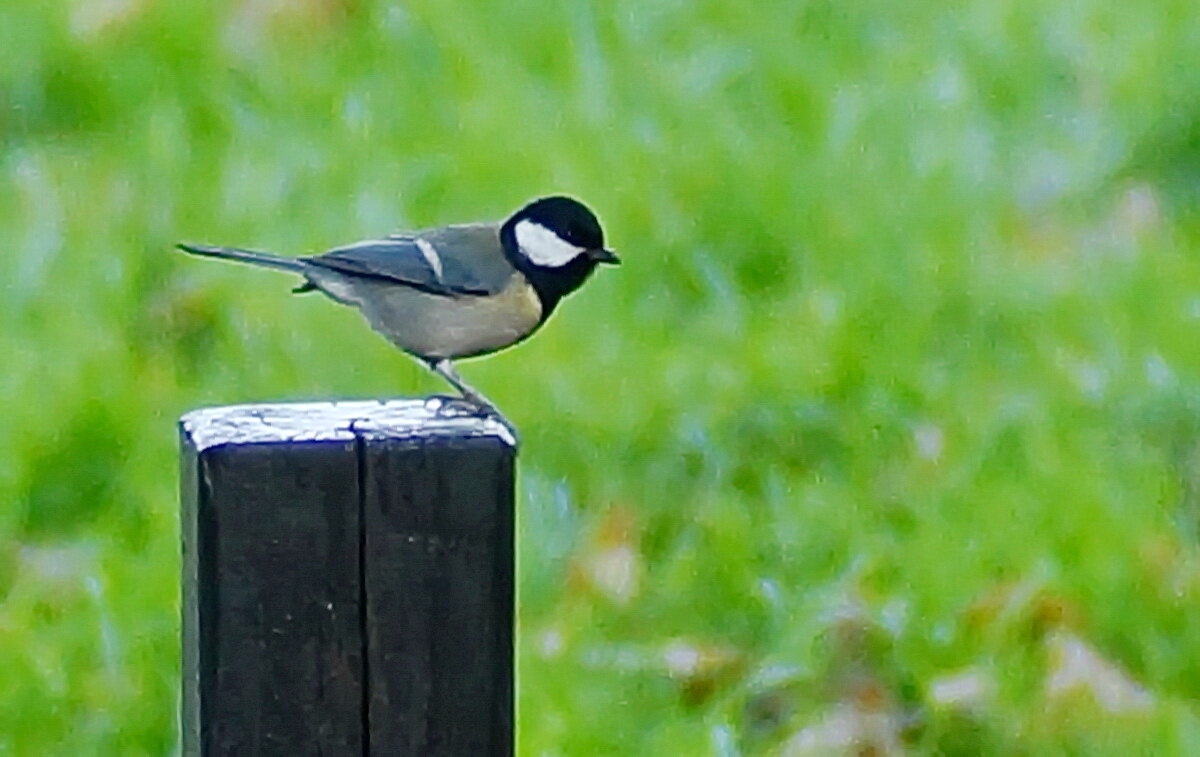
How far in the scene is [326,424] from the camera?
4.59 ft

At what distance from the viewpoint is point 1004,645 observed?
291cm

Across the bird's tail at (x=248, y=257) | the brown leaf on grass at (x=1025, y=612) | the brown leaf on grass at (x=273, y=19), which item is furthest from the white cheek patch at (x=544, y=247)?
the brown leaf on grass at (x=273, y=19)

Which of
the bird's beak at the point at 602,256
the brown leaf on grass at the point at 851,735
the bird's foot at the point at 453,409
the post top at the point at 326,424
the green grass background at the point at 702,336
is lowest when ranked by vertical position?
the brown leaf on grass at the point at 851,735

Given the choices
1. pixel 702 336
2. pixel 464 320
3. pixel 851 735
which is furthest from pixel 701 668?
pixel 702 336

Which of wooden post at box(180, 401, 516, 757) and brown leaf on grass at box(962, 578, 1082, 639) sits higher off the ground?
wooden post at box(180, 401, 516, 757)

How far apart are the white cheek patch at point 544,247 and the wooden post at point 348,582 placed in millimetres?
1024

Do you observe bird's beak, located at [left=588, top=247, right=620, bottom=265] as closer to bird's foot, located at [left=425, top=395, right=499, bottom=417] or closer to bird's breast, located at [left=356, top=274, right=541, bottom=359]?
bird's breast, located at [left=356, top=274, right=541, bottom=359]

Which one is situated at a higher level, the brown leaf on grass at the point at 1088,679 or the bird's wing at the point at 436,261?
the bird's wing at the point at 436,261

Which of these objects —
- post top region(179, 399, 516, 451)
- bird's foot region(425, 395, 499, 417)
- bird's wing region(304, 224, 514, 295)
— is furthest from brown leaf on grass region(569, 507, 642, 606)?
post top region(179, 399, 516, 451)

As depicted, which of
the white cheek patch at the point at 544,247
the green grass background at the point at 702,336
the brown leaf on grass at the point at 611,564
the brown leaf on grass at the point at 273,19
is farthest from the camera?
the brown leaf on grass at the point at 273,19

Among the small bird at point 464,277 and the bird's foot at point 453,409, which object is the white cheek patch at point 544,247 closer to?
the small bird at point 464,277

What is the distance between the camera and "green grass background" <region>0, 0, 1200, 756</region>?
9.52ft

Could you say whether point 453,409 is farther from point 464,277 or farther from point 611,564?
point 611,564

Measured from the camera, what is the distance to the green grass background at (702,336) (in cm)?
290
